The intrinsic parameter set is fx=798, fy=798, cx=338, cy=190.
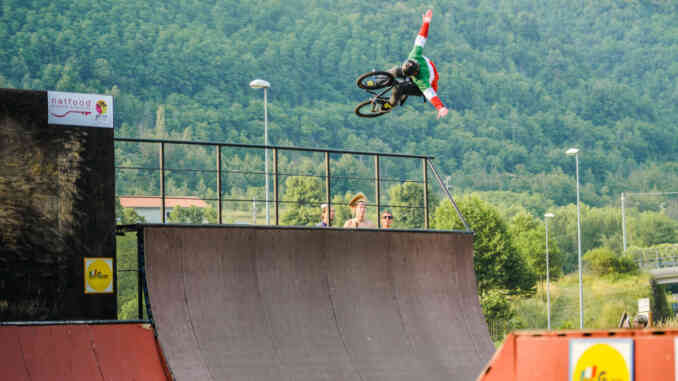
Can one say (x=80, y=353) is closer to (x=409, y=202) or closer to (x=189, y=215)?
(x=189, y=215)

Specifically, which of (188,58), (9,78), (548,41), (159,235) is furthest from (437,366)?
(548,41)

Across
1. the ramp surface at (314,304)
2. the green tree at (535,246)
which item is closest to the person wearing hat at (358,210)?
the ramp surface at (314,304)

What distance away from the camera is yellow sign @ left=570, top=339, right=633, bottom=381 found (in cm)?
518

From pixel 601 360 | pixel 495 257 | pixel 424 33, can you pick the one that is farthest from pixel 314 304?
pixel 495 257

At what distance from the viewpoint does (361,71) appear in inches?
6614

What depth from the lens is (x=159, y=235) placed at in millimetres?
10133

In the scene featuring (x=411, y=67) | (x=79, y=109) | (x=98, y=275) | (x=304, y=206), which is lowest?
(x=98, y=275)

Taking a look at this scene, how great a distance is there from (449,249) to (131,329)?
5.46 metres

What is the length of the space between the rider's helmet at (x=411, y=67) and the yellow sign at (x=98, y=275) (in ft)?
14.9

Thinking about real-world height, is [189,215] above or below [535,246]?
above

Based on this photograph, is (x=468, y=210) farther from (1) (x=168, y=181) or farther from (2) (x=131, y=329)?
(1) (x=168, y=181)

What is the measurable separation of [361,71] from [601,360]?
541 feet

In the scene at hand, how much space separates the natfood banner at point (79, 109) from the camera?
30.8 feet

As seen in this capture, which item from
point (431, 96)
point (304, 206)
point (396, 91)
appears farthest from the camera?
point (304, 206)
